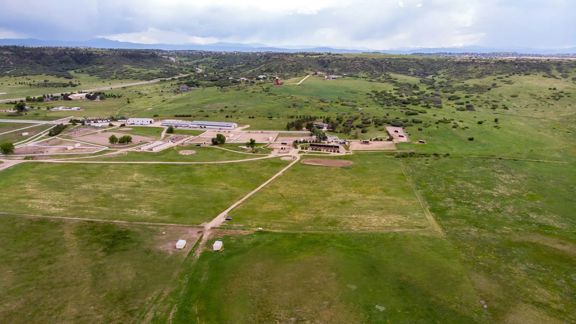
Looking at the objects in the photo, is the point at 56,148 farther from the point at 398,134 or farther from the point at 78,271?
the point at 398,134

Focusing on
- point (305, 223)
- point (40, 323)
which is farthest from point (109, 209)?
point (305, 223)

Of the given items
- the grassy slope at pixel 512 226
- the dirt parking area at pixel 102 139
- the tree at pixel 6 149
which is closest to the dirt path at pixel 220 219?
the grassy slope at pixel 512 226

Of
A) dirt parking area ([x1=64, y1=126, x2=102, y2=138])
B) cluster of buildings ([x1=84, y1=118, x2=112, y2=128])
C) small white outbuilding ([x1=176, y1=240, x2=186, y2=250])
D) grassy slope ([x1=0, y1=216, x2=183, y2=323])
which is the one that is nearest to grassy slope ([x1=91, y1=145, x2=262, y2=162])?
dirt parking area ([x1=64, y1=126, x2=102, y2=138])

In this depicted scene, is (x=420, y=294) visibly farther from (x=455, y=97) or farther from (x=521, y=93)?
(x=521, y=93)

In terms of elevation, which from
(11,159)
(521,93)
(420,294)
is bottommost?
(420,294)

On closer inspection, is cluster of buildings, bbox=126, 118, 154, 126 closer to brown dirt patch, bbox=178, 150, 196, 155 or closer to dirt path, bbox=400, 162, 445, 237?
brown dirt patch, bbox=178, 150, 196, 155
